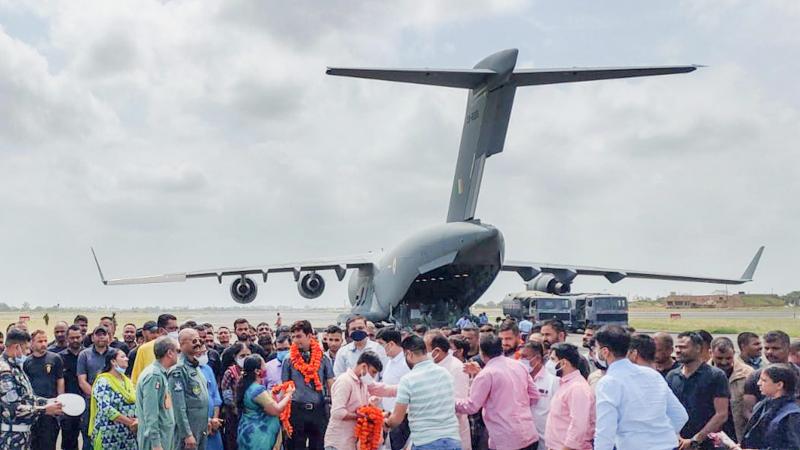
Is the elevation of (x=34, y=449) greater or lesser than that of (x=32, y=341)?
lesser

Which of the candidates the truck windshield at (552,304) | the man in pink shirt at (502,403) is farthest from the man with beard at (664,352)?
the truck windshield at (552,304)

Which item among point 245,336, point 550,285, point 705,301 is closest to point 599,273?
point 550,285

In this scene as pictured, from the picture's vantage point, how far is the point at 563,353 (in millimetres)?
5590

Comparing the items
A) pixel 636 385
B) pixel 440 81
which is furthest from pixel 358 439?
pixel 440 81

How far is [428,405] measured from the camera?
5398mm

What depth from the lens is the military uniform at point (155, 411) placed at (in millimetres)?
5824

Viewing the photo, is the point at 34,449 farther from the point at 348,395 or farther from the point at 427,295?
the point at 427,295

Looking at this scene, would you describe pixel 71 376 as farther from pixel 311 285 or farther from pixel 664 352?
pixel 311 285

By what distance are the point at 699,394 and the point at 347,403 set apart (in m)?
2.79

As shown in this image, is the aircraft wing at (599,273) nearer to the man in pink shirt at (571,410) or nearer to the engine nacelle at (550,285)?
the engine nacelle at (550,285)

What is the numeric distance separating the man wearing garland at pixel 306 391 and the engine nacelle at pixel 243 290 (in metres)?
16.5

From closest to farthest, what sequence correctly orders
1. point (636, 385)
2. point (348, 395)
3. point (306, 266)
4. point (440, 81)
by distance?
1. point (636, 385)
2. point (348, 395)
3. point (440, 81)
4. point (306, 266)

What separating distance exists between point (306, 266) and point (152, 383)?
57.6ft

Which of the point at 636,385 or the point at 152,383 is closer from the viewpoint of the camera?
the point at 636,385
